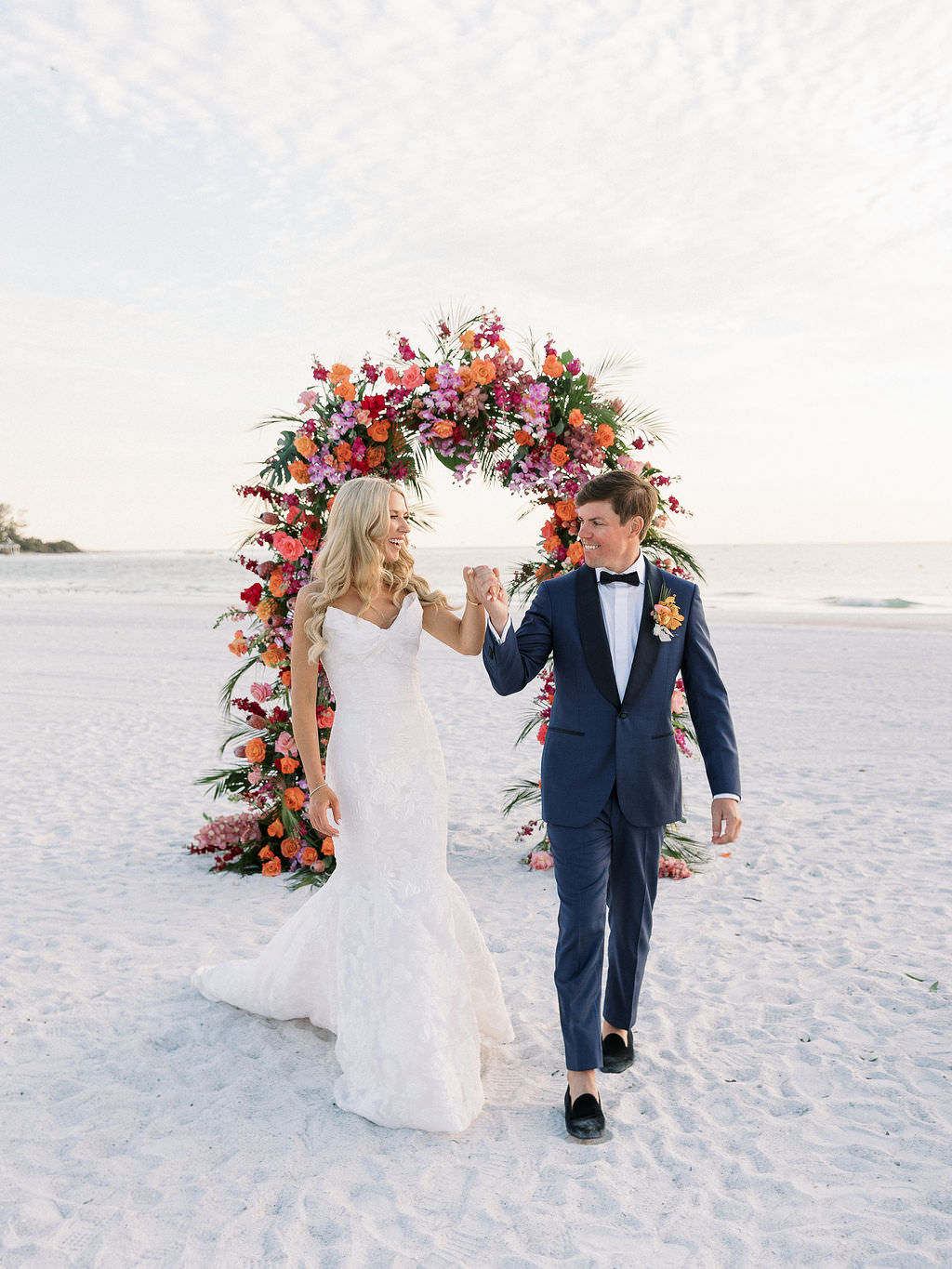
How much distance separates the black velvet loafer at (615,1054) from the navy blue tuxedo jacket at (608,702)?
1.07 metres

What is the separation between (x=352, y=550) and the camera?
345 centimetres

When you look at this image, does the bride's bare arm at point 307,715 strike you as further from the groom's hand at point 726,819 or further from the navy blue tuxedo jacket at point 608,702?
the groom's hand at point 726,819

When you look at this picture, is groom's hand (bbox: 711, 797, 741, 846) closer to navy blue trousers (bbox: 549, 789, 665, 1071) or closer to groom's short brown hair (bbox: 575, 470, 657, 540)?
navy blue trousers (bbox: 549, 789, 665, 1071)

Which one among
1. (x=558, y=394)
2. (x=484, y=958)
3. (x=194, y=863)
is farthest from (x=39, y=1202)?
(x=558, y=394)

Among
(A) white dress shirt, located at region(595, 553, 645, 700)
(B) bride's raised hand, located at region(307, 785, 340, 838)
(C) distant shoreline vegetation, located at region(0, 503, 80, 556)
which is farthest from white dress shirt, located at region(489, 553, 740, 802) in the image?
(C) distant shoreline vegetation, located at region(0, 503, 80, 556)

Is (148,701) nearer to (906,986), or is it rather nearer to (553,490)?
(553,490)

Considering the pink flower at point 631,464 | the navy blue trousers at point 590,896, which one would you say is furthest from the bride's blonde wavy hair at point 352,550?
the pink flower at point 631,464

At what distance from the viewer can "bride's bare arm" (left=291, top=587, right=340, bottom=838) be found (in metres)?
3.53

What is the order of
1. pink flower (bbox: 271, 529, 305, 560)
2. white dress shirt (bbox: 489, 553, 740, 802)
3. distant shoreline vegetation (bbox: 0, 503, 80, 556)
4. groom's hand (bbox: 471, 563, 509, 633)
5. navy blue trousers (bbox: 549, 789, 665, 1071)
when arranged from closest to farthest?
1. groom's hand (bbox: 471, 563, 509, 633)
2. navy blue trousers (bbox: 549, 789, 665, 1071)
3. white dress shirt (bbox: 489, 553, 740, 802)
4. pink flower (bbox: 271, 529, 305, 560)
5. distant shoreline vegetation (bbox: 0, 503, 80, 556)

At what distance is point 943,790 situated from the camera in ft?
27.4

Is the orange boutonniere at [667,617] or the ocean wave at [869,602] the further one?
the ocean wave at [869,602]

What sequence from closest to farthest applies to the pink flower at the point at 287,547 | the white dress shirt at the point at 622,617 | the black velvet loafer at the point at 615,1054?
the white dress shirt at the point at 622,617, the black velvet loafer at the point at 615,1054, the pink flower at the point at 287,547

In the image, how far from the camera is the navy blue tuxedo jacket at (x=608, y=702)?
10.8 feet

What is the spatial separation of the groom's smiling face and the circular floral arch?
239 cm
